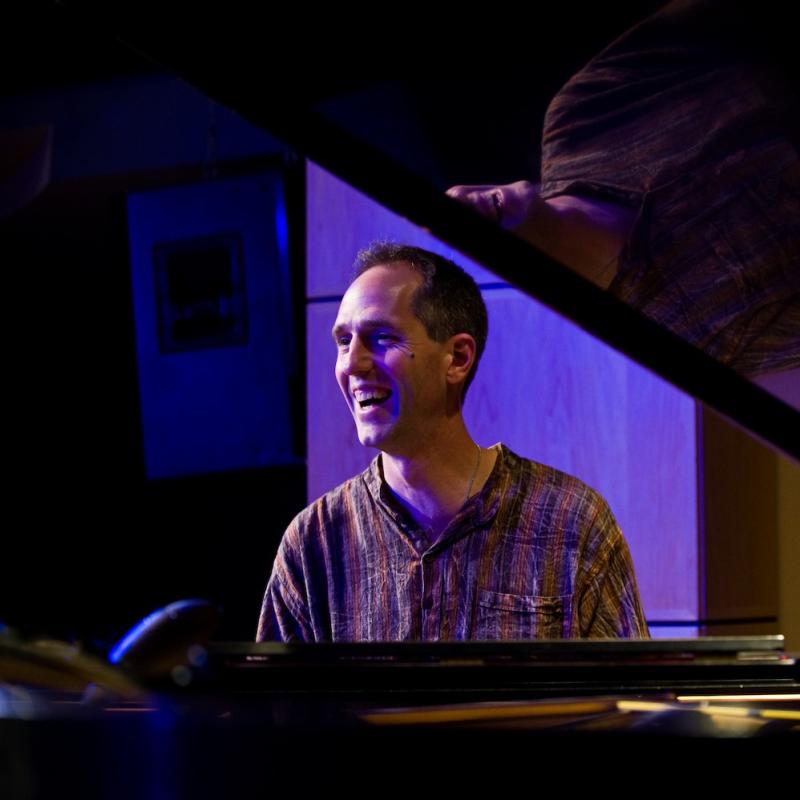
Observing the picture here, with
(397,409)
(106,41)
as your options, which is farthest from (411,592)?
(106,41)

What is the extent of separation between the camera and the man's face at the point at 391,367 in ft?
6.61

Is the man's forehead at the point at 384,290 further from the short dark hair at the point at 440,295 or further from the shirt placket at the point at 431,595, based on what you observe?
the shirt placket at the point at 431,595

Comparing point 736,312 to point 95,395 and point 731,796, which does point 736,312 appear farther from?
point 95,395

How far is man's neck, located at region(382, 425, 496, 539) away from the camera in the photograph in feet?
6.61

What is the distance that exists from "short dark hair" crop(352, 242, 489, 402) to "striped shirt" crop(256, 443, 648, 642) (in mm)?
249

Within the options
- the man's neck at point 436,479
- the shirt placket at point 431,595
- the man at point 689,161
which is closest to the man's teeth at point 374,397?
the man's neck at point 436,479

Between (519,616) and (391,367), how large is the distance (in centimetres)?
48

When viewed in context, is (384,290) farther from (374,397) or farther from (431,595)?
(431,595)

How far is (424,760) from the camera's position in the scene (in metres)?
0.98

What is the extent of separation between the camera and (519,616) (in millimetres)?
1933

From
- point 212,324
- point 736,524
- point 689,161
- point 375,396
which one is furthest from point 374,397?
point 212,324

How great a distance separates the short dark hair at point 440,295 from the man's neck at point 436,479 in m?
0.13

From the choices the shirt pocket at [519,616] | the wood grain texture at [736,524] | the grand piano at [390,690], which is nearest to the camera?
the grand piano at [390,690]

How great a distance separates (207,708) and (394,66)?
143cm
